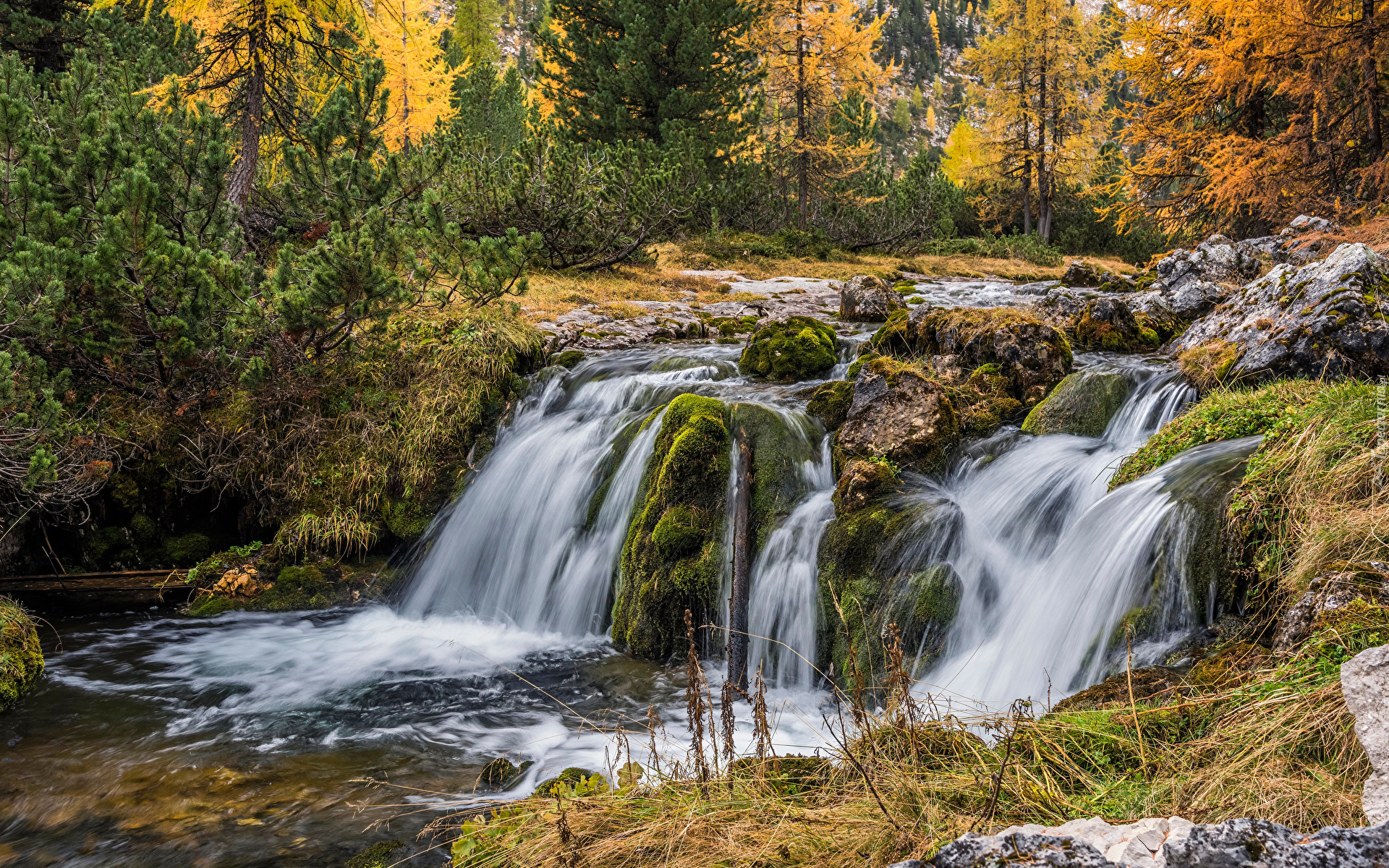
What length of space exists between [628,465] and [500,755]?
307 centimetres

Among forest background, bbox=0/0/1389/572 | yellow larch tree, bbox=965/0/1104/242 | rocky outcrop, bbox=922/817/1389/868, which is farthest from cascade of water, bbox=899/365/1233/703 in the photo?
yellow larch tree, bbox=965/0/1104/242

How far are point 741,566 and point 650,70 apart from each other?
49.8 feet

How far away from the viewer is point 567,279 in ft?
43.6

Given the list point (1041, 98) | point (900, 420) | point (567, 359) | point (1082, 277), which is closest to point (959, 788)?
point (900, 420)

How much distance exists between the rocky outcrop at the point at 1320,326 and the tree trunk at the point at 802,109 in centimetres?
1601

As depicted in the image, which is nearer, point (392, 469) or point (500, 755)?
point (500, 755)

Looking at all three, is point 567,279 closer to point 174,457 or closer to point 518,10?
point 174,457

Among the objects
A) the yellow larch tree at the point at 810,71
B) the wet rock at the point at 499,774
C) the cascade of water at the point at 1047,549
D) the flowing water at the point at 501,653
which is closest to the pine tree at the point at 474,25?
the yellow larch tree at the point at 810,71

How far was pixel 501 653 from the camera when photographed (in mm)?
6070

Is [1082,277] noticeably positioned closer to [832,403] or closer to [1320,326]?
[1320,326]

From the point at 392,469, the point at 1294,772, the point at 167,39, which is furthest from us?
the point at 167,39

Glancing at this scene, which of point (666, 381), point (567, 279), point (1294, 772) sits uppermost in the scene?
point (567, 279)

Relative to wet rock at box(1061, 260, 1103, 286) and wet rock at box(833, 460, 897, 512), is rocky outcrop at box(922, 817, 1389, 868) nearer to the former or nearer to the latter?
wet rock at box(833, 460, 897, 512)

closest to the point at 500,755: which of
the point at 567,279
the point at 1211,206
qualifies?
the point at 567,279
